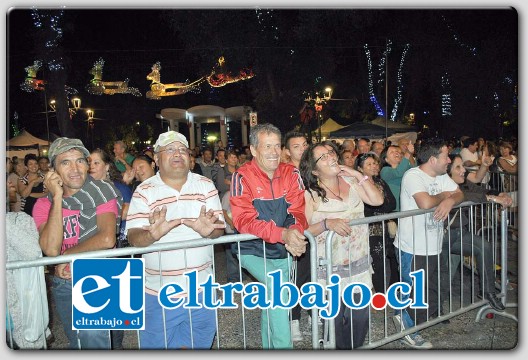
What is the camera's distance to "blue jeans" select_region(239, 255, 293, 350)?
392 centimetres

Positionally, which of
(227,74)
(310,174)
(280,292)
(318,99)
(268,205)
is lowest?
(280,292)

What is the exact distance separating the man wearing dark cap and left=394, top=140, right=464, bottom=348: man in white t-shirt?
9.30 feet

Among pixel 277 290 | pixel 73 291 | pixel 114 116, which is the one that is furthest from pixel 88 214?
pixel 114 116

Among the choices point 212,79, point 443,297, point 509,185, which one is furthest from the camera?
point 212,79

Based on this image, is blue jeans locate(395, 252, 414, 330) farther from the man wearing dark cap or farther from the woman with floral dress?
the man wearing dark cap

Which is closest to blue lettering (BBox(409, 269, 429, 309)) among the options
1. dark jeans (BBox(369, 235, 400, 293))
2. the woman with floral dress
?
the woman with floral dress

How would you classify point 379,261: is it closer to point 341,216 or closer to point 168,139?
point 341,216

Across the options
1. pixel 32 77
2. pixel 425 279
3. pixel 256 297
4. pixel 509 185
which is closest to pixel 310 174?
pixel 256 297

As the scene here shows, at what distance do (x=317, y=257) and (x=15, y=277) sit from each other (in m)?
2.23

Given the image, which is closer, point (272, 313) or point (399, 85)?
point (272, 313)

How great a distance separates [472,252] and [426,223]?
0.90 meters

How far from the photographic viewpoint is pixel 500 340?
5.08 meters

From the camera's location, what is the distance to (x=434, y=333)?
5.28m

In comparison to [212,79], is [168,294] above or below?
below
